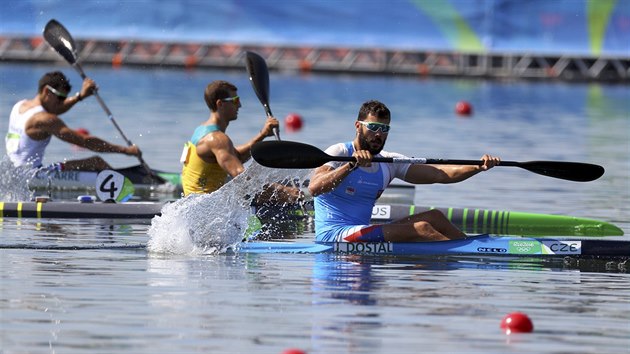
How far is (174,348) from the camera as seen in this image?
8531mm

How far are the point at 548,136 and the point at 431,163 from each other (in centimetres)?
1756

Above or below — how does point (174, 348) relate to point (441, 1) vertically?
below

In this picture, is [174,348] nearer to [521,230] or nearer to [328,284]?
[328,284]

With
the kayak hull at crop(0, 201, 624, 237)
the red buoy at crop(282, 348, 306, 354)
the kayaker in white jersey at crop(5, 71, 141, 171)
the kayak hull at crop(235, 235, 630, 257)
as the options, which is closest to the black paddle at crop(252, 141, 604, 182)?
the kayak hull at crop(235, 235, 630, 257)

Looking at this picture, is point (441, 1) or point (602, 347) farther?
point (441, 1)

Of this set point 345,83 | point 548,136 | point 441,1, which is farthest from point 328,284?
point 345,83

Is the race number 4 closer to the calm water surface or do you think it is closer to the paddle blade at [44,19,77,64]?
the calm water surface

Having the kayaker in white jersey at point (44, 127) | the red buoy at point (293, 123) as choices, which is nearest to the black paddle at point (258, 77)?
the kayaker in white jersey at point (44, 127)

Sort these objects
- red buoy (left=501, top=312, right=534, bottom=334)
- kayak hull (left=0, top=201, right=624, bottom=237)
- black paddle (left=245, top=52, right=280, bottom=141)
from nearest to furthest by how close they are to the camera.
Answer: red buoy (left=501, top=312, right=534, bottom=334) < kayak hull (left=0, top=201, right=624, bottom=237) < black paddle (left=245, top=52, right=280, bottom=141)

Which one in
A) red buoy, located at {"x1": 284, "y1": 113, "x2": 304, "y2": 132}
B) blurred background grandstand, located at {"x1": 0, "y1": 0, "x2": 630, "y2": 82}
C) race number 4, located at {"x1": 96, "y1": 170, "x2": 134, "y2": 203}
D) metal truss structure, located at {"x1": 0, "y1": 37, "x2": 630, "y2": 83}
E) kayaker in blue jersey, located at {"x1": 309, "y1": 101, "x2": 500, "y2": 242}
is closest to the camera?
kayaker in blue jersey, located at {"x1": 309, "y1": 101, "x2": 500, "y2": 242}

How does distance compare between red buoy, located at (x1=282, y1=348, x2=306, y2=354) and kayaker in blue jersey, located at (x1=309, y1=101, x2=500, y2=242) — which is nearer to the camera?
red buoy, located at (x1=282, y1=348, x2=306, y2=354)

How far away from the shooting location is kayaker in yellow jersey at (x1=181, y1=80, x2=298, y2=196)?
14359mm

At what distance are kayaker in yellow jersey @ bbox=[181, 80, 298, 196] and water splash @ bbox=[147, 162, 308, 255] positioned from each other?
0.78 metres

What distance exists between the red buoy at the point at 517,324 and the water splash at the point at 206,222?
164 inches
